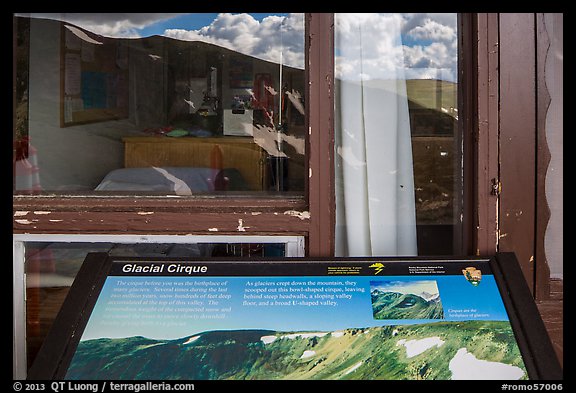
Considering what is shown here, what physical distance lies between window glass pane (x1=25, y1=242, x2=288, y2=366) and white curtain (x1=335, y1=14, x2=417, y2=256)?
305mm

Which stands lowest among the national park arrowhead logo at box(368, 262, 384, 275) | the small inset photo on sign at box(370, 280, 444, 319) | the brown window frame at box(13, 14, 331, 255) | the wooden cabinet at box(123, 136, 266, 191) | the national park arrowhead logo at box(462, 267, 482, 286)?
the small inset photo on sign at box(370, 280, 444, 319)

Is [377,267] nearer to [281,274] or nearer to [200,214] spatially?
[281,274]

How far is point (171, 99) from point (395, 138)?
3.31ft

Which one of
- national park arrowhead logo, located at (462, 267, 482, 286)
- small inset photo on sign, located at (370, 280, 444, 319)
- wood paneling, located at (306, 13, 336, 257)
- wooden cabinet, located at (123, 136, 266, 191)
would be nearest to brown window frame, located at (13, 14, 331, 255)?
wood paneling, located at (306, 13, 336, 257)

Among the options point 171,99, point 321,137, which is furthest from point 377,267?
point 171,99

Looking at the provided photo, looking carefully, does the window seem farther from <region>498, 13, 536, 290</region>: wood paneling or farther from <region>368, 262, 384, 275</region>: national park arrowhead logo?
<region>368, 262, 384, 275</region>: national park arrowhead logo

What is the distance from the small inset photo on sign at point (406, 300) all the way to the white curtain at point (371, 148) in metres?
0.46

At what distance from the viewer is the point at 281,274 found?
1874 mm

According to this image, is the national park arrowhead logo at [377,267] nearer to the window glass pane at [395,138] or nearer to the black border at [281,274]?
the black border at [281,274]

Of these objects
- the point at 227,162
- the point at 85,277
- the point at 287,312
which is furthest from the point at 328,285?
the point at 227,162

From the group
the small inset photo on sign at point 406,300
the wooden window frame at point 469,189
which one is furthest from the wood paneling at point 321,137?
the small inset photo on sign at point 406,300

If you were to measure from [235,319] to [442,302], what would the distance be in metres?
0.57

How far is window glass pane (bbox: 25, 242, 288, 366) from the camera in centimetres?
221
